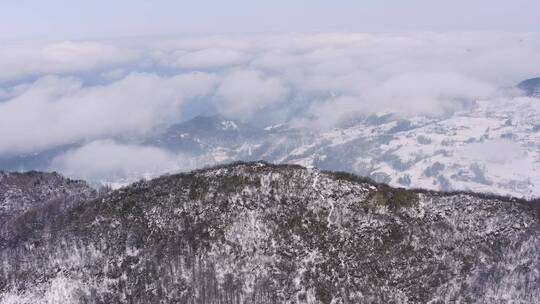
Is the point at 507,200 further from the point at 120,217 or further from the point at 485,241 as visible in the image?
the point at 120,217

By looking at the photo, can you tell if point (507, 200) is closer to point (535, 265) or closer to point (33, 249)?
point (535, 265)

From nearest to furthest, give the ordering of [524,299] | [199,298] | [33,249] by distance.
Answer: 1. [524,299]
2. [199,298]
3. [33,249]

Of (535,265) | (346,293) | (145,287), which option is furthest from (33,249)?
(535,265)

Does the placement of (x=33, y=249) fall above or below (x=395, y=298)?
above

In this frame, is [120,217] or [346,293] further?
[120,217]

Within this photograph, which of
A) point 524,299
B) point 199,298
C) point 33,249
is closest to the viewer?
point 524,299

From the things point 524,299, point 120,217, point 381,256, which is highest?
point 120,217

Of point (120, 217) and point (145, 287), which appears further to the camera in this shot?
point (120, 217)

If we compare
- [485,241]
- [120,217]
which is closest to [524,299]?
[485,241]

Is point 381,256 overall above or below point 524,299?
above
